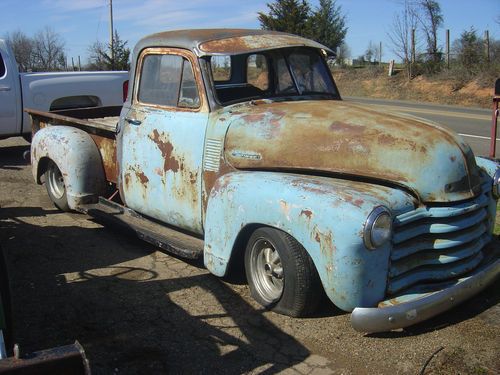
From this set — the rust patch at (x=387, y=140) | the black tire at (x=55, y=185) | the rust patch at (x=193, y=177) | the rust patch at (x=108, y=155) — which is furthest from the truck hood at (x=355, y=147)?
the black tire at (x=55, y=185)

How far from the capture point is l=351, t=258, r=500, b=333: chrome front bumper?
10.2ft

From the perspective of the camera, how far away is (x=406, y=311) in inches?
123

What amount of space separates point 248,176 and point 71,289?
5.44ft

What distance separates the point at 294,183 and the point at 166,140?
4.83ft

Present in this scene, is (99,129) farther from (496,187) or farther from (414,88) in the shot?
(414,88)

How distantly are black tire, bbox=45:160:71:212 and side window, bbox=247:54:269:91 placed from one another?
8.59ft

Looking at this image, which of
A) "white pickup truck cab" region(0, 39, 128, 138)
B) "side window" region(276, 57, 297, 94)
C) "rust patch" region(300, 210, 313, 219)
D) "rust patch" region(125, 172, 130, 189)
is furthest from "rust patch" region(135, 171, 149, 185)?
"white pickup truck cab" region(0, 39, 128, 138)

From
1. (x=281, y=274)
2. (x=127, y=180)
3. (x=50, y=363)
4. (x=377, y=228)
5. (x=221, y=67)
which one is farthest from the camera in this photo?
(x=127, y=180)

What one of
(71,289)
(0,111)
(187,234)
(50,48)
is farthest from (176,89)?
(50,48)

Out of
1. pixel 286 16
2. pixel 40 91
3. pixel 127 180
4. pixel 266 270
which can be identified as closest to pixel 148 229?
pixel 127 180

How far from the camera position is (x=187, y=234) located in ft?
15.4

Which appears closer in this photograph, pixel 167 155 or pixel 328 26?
pixel 167 155

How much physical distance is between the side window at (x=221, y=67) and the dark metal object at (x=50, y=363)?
2.82 meters

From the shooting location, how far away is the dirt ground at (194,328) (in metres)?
3.18
